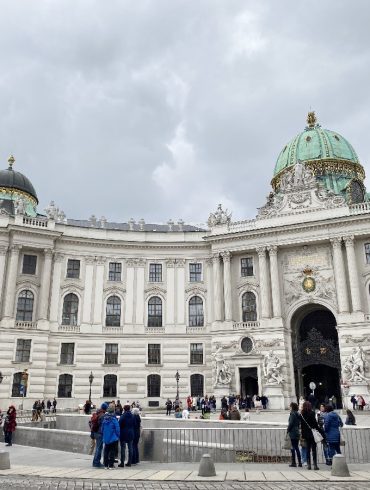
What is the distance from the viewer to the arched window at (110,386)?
4906 centimetres

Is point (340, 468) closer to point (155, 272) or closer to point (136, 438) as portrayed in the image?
point (136, 438)

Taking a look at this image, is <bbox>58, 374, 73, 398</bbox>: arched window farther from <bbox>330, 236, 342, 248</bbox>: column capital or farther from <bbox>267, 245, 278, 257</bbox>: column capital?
<bbox>330, 236, 342, 248</bbox>: column capital

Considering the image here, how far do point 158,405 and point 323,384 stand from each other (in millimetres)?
17156

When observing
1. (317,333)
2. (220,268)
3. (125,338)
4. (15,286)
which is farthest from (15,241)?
(317,333)

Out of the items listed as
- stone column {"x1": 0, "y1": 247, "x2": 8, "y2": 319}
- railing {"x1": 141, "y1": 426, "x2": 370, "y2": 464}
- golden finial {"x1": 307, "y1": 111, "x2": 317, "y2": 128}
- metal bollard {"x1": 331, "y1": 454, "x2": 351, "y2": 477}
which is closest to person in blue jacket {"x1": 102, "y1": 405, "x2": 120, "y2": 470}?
railing {"x1": 141, "y1": 426, "x2": 370, "y2": 464}

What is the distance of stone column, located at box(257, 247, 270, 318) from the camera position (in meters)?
49.2

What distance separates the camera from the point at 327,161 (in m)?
59.7

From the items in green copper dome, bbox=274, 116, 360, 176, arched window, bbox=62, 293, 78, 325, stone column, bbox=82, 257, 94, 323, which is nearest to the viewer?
arched window, bbox=62, 293, 78, 325

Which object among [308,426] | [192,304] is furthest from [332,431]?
[192,304]

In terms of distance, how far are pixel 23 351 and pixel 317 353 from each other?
1152 inches

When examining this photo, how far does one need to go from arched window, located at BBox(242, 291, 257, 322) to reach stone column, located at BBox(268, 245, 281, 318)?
98.8 inches

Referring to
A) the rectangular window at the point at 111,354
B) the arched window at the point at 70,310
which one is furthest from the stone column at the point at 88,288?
the rectangular window at the point at 111,354

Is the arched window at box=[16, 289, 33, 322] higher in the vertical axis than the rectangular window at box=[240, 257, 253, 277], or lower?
lower

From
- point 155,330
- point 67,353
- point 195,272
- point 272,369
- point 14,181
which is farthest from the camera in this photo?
point 14,181
